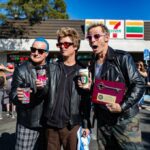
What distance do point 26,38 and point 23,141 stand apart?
2424 centimetres

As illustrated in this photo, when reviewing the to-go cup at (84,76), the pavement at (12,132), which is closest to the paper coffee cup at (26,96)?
the to-go cup at (84,76)

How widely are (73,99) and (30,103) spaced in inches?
19.1

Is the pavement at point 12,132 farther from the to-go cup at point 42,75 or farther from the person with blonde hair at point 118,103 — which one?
the to-go cup at point 42,75

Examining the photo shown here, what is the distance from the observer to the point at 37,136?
3.67 meters

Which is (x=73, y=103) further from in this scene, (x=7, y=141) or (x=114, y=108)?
(x=7, y=141)

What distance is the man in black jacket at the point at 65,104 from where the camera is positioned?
3350mm

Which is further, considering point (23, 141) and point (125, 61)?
point (23, 141)

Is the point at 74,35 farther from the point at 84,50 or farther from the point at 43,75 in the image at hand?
the point at 84,50

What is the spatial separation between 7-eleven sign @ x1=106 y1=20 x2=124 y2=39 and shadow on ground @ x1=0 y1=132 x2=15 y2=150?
20.8 m

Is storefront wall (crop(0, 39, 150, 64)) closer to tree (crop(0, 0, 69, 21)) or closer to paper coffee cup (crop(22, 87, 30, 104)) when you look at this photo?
tree (crop(0, 0, 69, 21))

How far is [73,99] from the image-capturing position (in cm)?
338

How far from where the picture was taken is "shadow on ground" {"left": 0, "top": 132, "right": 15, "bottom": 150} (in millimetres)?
6363

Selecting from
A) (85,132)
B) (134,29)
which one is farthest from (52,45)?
(85,132)

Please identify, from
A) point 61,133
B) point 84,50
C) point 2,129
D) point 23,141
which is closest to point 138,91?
point 61,133
